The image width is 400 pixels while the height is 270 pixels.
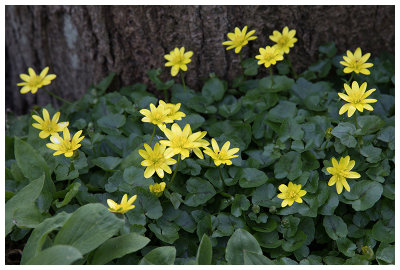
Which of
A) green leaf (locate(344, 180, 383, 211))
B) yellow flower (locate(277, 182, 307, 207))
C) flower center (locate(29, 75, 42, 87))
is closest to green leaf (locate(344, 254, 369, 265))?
green leaf (locate(344, 180, 383, 211))

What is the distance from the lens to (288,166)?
7.53 feet

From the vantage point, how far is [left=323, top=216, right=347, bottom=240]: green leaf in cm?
215

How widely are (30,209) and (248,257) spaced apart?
943mm

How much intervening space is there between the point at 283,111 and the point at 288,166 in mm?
378

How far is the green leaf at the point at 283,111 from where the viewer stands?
8.30ft

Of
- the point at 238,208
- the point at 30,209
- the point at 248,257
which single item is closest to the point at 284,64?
the point at 238,208

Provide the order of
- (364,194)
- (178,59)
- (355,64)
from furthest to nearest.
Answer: (178,59)
(355,64)
(364,194)

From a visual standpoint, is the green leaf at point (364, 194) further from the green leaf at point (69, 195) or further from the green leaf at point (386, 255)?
the green leaf at point (69, 195)

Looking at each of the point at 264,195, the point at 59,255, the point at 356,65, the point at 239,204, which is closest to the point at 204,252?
the point at 239,204

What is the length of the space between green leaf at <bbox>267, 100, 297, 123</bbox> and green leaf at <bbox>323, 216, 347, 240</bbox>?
0.59 metres

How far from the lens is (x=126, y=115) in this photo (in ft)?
8.75

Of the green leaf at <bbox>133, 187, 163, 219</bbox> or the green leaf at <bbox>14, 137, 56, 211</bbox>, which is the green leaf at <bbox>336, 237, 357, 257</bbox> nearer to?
the green leaf at <bbox>133, 187, 163, 219</bbox>

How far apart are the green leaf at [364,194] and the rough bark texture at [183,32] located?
37.4 inches

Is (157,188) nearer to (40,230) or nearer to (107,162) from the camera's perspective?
(107,162)
